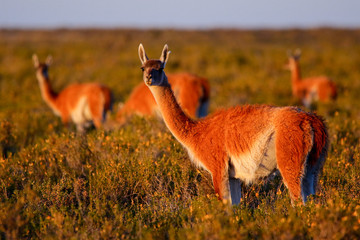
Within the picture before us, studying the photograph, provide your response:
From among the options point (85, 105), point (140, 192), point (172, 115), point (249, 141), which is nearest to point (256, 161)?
point (249, 141)

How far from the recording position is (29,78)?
672 inches

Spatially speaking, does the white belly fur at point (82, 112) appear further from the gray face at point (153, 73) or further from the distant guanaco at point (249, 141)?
the gray face at point (153, 73)

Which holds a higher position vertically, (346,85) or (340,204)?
(346,85)

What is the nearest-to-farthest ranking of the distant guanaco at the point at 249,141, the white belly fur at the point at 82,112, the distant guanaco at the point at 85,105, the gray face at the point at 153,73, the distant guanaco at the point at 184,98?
the distant guanaco at the point at 249,141
the gray face at the point at 153,73
the distant guanaco at the point at 184,98
the distant guanaco at the point at 85,105
the white belly fur at the point at 82,112

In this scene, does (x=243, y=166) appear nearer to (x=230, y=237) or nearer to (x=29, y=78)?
(x=230, y=237)

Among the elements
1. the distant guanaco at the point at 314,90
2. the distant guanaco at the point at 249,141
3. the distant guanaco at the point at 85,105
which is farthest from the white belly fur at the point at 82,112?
the distant guanaco at the point at 314,90

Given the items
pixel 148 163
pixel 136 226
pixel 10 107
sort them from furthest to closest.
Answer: pixel 10 107
pixel 148 163
pixel 136 226

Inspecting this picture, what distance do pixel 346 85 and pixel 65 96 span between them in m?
12.3

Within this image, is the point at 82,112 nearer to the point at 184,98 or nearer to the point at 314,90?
the point at 184,98

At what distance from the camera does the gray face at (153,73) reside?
4.52 m

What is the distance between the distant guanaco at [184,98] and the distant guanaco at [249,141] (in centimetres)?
334

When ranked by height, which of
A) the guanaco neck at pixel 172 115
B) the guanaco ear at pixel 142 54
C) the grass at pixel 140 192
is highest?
the guanaco ear at pixel 142 54

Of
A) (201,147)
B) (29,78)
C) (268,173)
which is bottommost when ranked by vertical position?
(268,173)

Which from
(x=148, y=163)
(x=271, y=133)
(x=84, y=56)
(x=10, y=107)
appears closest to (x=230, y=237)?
(x=271, y=133)
